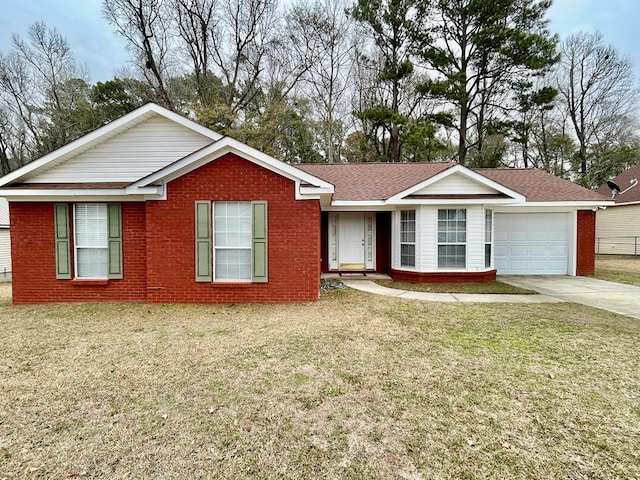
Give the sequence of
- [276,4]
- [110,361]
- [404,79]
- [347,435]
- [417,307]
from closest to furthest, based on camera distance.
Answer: [347,435], [110,361], [417,307], [276,4], [404,79]

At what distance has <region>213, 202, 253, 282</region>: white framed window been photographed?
740 centimetres

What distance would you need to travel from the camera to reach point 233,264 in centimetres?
752

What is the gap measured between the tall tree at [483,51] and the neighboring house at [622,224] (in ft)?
30.4

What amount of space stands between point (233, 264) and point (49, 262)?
4.44 m

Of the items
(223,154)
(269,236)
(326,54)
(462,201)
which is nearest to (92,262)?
(223,154)

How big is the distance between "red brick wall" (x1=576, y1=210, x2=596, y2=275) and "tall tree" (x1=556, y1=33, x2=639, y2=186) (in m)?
16.6

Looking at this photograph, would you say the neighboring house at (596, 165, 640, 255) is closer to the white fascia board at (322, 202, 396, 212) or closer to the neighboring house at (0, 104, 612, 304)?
the white fascia board at (322, 202, 396, 212)

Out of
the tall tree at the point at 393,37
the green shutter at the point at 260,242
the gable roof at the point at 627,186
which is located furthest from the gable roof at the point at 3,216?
the gable roof at the point at 627,186

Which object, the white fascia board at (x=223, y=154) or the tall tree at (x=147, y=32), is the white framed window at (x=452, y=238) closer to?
the white fascia board at (x=223, y=154)

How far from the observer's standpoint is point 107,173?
→ 26.7 feet

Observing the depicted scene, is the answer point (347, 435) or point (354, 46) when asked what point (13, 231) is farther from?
point (354, 46)

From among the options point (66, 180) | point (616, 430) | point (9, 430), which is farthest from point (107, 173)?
point (616, 430)

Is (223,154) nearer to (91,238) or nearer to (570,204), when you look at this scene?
(91,238)

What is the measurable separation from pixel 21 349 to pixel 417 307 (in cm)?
699
